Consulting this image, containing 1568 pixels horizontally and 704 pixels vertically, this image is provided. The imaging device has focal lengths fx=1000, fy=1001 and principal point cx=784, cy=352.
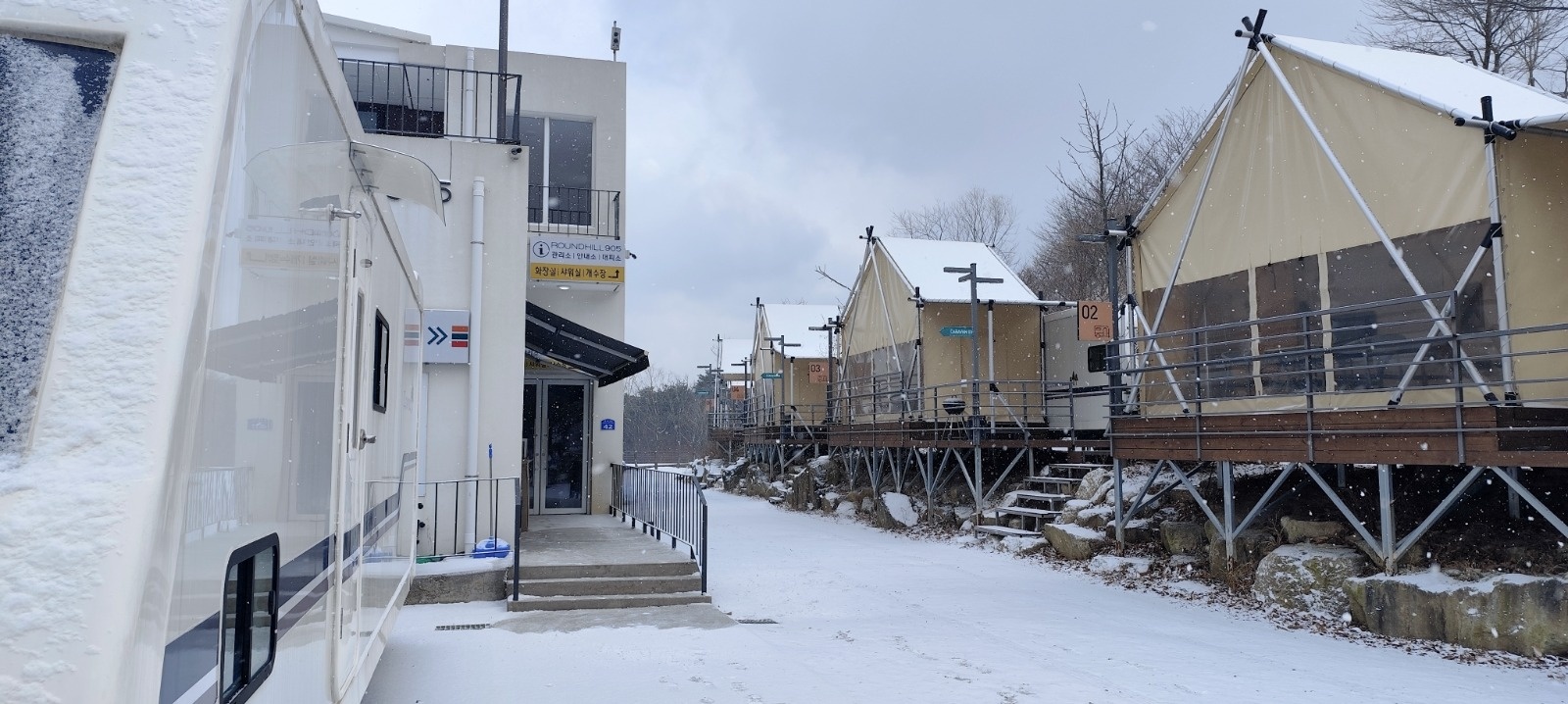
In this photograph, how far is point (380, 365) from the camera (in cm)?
493

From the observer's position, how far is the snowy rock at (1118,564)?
11484mm

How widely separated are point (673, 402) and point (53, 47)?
7103 cm

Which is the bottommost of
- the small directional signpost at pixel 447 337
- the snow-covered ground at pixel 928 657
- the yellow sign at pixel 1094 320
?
the snow-covered ground at pixel 928 657

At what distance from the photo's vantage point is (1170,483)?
41.7 ft

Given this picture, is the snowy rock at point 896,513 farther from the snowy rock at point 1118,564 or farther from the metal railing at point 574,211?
the metal railing at point 574,211

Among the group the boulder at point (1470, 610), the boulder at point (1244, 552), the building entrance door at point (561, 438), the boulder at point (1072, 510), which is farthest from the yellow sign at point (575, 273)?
the boulder at point (1470, 610)

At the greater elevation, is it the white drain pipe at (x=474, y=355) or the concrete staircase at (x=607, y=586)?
the white drain pipe at (x=474, y=355)

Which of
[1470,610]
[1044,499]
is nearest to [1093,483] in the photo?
[1044,499]

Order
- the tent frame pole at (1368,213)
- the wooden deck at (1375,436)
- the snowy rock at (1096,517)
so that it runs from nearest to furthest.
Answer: the wooden deck at (1375,436)
the tent frame pole at (1368,213)
the snowy rock at (1096,517)

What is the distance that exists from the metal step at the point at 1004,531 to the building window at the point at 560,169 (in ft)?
25.0

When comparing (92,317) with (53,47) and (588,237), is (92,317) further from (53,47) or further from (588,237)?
(588,237)

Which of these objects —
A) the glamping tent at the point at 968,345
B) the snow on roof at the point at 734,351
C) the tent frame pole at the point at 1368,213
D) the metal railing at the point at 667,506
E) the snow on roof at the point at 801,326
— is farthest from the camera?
the snow on roof at the point at 734,351

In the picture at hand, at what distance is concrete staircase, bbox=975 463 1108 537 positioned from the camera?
579 inches

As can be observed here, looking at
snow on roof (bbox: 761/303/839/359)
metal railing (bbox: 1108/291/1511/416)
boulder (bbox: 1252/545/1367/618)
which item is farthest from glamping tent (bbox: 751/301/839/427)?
boulder (bbox: 1252/545/1367/618)
